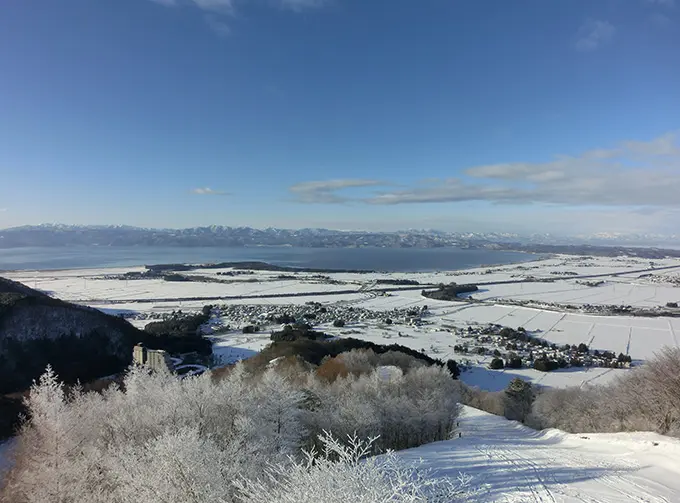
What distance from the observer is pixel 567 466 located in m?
10.5

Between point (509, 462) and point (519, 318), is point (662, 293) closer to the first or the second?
Result: point (519, 318)

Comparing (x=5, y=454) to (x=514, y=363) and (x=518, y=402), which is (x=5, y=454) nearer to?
(x=518, y=402)

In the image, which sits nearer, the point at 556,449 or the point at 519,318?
the point at 556,449

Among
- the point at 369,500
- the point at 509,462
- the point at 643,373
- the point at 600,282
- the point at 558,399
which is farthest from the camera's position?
the point at 600,282

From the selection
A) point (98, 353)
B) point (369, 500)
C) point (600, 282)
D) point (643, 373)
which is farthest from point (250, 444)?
point (600, 282)

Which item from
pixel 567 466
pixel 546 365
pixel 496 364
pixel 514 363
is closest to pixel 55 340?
pixel 496 364

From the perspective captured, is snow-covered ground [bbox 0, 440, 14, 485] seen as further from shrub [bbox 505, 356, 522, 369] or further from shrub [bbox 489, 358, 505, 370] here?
shrub [bbox 505, 356, 522, 369]

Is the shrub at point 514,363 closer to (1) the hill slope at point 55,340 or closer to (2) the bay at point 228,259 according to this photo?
(1) the hill slope at point 55,340

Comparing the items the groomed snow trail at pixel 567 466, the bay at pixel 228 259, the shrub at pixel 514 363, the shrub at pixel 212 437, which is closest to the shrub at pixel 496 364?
the shrub at pixel 514 363

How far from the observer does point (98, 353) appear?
30.4 m

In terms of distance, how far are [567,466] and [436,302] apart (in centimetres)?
4854

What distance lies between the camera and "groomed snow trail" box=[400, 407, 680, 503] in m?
8.37

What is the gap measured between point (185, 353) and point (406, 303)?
110 ft

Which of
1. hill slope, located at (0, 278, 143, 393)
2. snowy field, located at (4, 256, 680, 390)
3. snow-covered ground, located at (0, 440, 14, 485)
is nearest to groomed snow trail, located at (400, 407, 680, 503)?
snow-covered ground, located at (0, 440, 14, 485)
